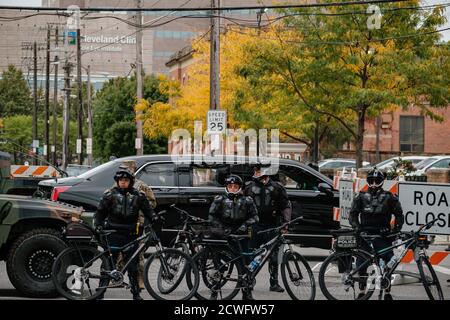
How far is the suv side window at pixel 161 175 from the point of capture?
50.1 ft

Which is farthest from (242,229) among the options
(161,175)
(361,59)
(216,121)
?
(361,59)

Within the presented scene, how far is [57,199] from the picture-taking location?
49.6ft

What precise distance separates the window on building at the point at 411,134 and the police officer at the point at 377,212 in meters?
53.8

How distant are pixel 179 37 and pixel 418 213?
122m

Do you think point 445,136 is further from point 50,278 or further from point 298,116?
point 50,278

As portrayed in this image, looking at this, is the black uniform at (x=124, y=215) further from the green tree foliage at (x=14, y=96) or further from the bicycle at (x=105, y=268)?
the green tree foliage at (x=14, y=96)

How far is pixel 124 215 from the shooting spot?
10539 mm

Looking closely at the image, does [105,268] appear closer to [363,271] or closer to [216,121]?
[363,271]

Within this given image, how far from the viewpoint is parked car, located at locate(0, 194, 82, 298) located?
1099cm

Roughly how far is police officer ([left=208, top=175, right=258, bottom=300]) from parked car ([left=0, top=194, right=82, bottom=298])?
1.89 meters

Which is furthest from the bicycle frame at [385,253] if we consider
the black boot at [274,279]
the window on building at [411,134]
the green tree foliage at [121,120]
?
the green tree foliage at [121,120]

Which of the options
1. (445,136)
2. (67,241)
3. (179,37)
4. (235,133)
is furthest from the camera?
(179,37)
